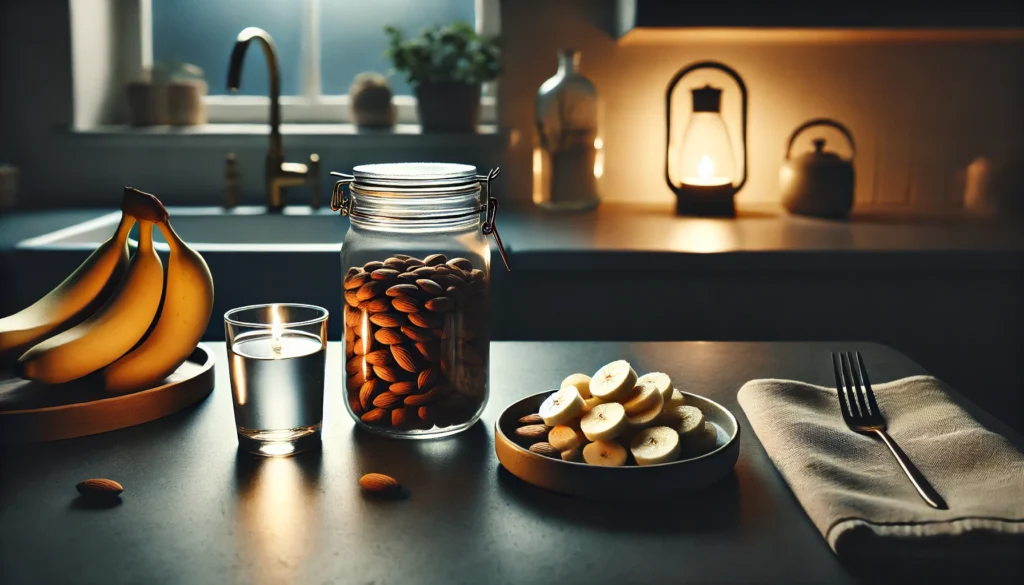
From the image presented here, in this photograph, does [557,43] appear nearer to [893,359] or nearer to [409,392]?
[893,359]

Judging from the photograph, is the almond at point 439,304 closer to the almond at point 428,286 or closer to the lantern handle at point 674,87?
the almond at point 428,286

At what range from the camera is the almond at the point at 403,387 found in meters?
0.78

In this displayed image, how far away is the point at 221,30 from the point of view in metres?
2.67

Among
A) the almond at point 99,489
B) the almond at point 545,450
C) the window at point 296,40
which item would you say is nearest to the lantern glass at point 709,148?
the window at point 296,40

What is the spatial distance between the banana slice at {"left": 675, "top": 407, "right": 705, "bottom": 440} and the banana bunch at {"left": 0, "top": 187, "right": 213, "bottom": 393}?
460 mm

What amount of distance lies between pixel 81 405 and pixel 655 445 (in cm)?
48

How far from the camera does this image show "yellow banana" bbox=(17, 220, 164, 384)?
2.76 ft

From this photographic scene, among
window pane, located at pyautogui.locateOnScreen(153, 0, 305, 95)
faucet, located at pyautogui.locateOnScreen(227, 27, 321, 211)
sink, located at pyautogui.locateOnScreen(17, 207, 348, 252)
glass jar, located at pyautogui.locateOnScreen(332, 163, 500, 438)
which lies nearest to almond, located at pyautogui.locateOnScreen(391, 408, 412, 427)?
glass jar, located at pyautogui.locateOnScreen(332, 163, 500, 438)

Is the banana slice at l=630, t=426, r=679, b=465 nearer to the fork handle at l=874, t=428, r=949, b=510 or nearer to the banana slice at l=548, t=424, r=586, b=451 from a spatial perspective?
the banana slice at l=548, t=424, r=586, b=451

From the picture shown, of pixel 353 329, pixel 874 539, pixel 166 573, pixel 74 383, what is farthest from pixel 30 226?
pixel 874 539

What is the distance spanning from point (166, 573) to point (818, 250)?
1.44m

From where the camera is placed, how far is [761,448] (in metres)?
0.81

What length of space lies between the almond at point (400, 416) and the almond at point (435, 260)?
0.12 metres

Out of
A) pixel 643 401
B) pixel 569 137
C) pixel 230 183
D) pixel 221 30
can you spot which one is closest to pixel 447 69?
pixel 569 137
